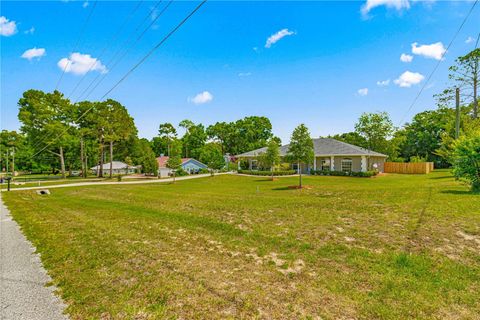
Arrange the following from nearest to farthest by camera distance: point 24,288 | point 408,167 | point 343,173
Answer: point 24,288, point 343,173, point 408,167

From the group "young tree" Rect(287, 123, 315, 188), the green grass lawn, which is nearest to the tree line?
"young tree" Rect(287, 123, 315, 188)

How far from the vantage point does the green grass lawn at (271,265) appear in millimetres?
3695

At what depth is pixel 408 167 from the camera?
1383 inches

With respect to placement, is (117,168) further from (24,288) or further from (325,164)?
(24,288)

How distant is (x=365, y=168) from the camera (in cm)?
3094

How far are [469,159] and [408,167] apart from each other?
25.8 m

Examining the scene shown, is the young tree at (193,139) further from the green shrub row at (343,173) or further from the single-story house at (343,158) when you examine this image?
the green shrub row at (343,173)

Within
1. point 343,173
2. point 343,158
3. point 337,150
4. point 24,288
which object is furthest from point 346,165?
point 24,288

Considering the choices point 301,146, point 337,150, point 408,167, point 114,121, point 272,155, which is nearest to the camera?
point 301,146

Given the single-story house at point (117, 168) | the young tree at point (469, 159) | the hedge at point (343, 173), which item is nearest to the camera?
the young tree at point (469, 159)

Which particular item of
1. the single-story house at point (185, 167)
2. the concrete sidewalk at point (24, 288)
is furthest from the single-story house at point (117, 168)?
the concrete sidewalk at point (24, 288)

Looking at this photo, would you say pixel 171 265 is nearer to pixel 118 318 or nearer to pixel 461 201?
pixel 118 318

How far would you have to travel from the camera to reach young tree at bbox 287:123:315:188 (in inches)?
850

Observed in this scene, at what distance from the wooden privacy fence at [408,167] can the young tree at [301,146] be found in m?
21.8
